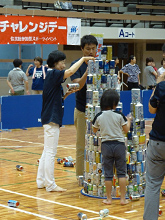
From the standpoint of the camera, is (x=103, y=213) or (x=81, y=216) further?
Answer: (x=103, y=213)

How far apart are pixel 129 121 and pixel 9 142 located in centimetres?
610

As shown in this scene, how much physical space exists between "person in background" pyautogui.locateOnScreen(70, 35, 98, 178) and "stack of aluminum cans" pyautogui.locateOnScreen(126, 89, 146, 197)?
0.81m

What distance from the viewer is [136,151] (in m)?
6.75

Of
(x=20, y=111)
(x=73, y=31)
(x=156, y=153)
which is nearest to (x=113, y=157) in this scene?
(x=156, y=153)

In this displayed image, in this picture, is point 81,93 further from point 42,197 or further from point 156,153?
point 156,153

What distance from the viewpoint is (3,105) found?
13.9 metres

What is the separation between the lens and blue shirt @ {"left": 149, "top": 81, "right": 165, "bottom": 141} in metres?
4.83

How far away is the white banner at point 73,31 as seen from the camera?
1806 cm

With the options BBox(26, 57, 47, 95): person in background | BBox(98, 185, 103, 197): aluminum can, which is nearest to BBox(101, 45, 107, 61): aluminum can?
BBox(98, 185, 103, 197): aluminum can

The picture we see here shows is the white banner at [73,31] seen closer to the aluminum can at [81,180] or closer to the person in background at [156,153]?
the aluminum can at [81,180]

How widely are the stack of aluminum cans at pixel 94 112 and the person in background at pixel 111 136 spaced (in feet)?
1.13

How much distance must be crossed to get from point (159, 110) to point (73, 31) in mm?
13582

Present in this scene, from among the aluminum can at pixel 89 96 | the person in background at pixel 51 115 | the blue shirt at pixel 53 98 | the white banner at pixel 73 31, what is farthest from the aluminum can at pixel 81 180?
the white banner at pixel 73 31

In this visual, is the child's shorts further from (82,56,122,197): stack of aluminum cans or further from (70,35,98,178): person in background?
(70,35,98,178): person in background
